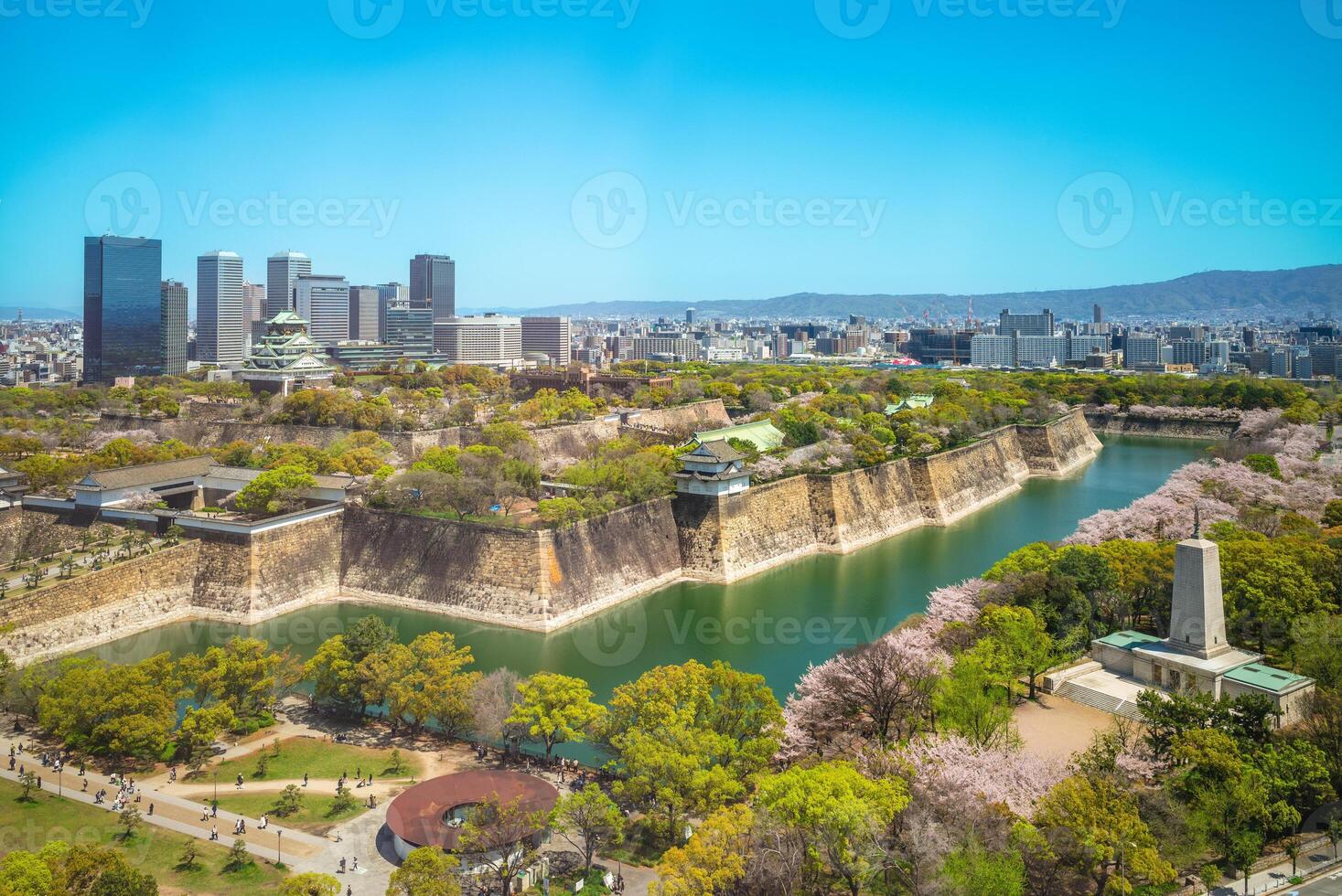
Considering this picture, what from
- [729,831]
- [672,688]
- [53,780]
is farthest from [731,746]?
[53,780]

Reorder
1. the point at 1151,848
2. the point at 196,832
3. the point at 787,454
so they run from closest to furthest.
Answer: the point at 1151,848 < the point at 196,832 < the point at 787,454

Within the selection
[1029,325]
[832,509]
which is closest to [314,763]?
[832,509]

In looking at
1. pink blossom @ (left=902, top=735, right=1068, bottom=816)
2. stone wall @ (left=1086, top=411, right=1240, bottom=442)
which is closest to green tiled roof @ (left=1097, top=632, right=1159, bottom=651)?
pink blossom @ (left=902, top=735, right=1068, bottom=816)

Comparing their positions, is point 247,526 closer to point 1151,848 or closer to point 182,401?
point 1151,848

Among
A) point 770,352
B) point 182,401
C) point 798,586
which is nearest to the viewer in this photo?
point 798,586

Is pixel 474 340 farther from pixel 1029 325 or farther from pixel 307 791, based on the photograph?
pixel 307 791

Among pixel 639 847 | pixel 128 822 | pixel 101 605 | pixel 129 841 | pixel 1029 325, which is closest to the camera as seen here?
pixel 639 847

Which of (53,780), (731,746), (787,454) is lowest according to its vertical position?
(53,780)

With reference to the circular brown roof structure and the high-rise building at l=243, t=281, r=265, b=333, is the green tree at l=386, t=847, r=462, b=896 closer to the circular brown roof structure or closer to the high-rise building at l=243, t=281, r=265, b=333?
the circular brown roof structure
